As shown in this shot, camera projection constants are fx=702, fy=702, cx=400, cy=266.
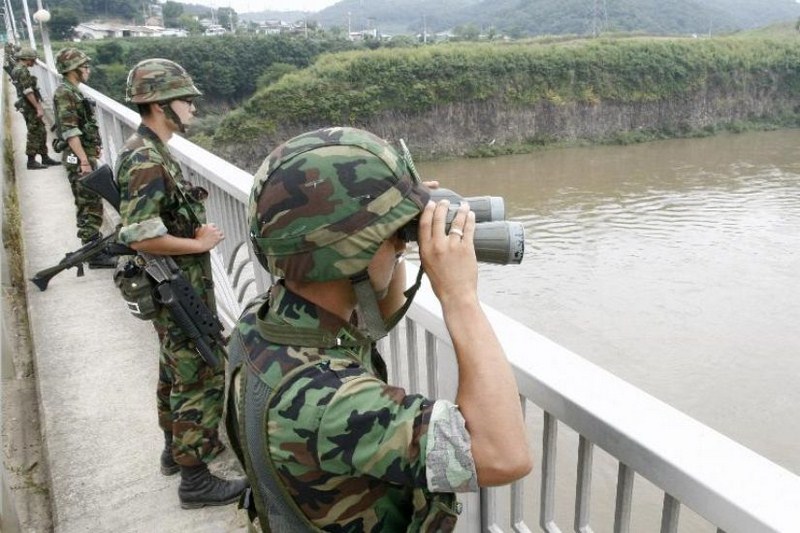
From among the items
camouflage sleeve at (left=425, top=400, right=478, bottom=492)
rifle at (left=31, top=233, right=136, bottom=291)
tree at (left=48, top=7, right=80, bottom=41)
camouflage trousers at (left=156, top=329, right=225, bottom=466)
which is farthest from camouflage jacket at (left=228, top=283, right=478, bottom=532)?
tree at (left=48, top=7, right=80, bottom=41)

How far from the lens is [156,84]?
236 centimetres

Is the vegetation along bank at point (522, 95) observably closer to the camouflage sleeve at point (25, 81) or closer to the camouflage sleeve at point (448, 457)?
the camouflage sleeve at point (25, 81)

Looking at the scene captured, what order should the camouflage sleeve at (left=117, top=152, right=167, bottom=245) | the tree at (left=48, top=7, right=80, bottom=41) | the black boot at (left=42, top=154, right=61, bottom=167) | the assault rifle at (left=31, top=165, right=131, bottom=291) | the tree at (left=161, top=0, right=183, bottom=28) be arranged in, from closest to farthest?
the camouflage sleeve at (left=117, top=152, right=167, bottom=245)
the assault rifle at (left=31, top=165, right=131, bottom=291)
the black boot at (left=42, top=154, right=61, bottom=167)
the tree at (left=48, top=7, right=80, bottom=41)
the tree at (left=161, top=0, right=183, bottom=28)

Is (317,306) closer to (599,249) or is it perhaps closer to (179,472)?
(179,472)

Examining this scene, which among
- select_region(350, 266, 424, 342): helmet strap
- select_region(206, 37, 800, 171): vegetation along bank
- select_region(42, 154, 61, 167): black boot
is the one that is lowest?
select_region(206, 37, 800, 171): vegetation along bank

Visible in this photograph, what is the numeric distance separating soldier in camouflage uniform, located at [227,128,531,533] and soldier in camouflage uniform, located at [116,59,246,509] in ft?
4.15

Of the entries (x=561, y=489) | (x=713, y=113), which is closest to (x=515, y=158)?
(x=713, y=113)

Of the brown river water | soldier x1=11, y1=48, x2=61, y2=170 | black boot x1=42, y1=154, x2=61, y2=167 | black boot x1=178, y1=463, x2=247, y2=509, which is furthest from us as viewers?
the brown river water

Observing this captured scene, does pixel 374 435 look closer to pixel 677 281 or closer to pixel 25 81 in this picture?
pixel 25 81

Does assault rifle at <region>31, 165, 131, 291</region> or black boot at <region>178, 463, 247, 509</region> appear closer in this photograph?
black boot at <region>178, 463, 247, 509</region>

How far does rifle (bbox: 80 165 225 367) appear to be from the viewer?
2271 millimetres

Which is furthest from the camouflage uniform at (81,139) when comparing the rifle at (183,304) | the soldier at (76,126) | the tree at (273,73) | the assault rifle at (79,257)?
the tree at (273,73)

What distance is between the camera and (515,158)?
33.3 metres

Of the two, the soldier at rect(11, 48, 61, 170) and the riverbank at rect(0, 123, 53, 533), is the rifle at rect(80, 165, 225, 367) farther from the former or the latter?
the soldier at rect(11, 48, 61, 170)
